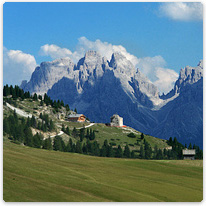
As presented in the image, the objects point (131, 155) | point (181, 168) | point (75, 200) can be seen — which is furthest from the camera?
point (131, 155)

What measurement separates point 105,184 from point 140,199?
922 cm

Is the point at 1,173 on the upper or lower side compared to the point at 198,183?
upper

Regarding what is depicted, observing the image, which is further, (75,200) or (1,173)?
(1,173)

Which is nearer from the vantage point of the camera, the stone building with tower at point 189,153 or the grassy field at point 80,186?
the grassy field at point 80,186

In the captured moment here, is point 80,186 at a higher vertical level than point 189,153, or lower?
higher

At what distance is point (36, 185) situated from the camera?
57.8 m

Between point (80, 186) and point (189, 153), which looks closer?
point (80, 186)

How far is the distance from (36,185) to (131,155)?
144976 millimetres

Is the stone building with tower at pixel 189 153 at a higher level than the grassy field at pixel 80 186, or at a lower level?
lower

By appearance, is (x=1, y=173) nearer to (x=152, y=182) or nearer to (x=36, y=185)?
(x=36, y=185)

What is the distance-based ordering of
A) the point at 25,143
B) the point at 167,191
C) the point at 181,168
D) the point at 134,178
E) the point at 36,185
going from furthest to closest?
the point at 25,143 < the point at 181,168 < the point at 134,178 < the point at 167,191 < the point at 36,185

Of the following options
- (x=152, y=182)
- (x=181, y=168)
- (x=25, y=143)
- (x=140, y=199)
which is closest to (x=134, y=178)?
(x=152, y=182)

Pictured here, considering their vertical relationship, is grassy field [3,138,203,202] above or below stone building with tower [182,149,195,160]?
above

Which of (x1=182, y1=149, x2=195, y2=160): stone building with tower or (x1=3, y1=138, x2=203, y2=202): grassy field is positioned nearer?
(x1=3, y1=138, x2=203, y2=202): grassy field
